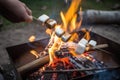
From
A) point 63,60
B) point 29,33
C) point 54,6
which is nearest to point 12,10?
point 63,60

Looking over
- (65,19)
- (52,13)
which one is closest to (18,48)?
(65,19)

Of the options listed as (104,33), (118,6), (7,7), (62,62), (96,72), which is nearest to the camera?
(7,7)

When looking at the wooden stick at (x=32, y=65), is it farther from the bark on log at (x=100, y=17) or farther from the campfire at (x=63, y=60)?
the bark on log at (x=100, y=17)

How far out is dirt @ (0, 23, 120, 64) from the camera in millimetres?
6371

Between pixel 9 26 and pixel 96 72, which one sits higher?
pixel 9 26

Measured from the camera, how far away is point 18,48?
4.39 meters

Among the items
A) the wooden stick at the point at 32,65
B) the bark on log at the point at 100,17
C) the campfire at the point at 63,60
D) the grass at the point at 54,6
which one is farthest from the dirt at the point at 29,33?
the wooden stick at the point at 32,65

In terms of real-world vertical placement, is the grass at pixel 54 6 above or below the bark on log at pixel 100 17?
above

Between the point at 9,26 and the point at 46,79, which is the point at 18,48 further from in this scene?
the point at 9,26

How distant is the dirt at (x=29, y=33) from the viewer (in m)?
6.37

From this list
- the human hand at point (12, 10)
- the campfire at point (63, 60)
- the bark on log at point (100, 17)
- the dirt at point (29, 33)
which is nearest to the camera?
the human hand at point (12, 10)

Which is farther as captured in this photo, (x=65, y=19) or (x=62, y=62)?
(x=65, y=19)

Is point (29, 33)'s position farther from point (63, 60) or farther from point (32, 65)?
point (32, 65)

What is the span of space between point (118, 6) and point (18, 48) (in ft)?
19.2
